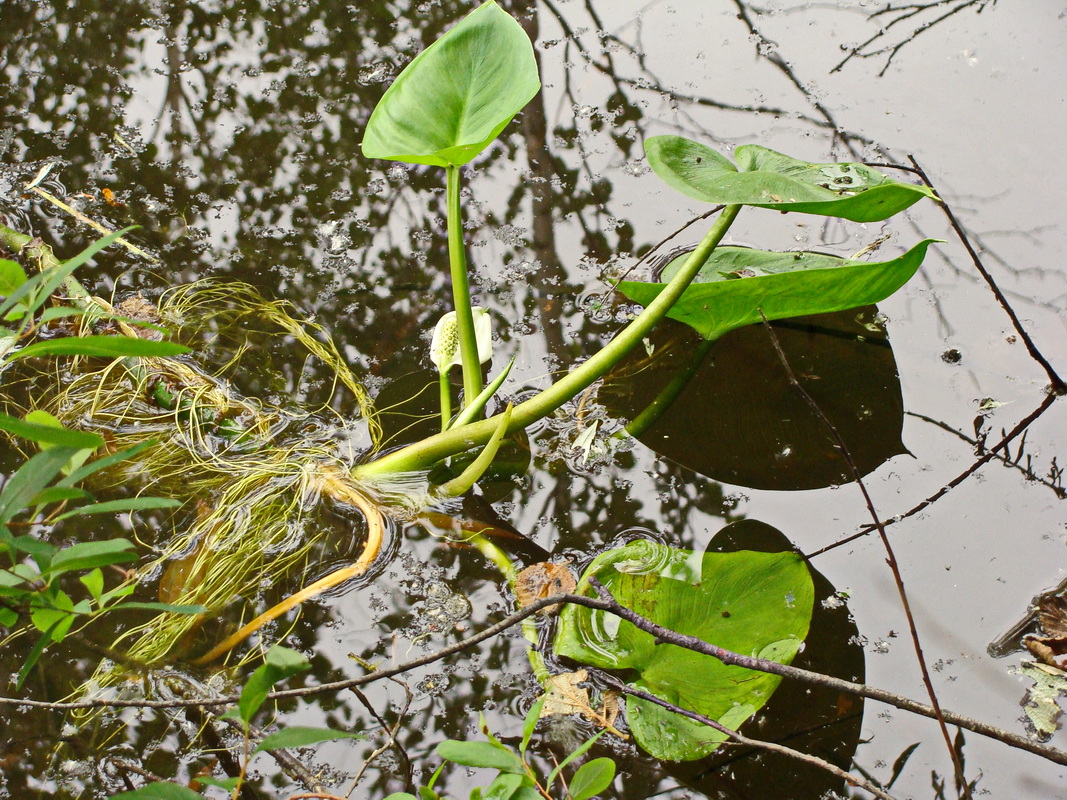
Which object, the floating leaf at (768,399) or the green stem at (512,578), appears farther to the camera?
the floating leaf at (768,399)

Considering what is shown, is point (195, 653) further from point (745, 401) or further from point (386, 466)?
point (745, 401)

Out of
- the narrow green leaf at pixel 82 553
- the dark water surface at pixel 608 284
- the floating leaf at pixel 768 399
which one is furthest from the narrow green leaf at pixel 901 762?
the narrow green leaf at pixel 82 553

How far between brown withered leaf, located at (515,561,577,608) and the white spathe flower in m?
0.42

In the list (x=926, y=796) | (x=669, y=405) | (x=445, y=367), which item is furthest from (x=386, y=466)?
(x=926, y=796)

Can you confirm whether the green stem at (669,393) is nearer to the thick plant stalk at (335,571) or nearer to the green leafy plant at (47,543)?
the thick plant stalk at (335,571)

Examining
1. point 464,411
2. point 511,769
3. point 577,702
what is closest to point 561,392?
point 464,411

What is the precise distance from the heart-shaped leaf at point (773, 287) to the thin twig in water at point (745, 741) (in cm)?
64

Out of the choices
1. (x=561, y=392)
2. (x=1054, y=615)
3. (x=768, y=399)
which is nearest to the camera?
→ (x=1054, y=615)

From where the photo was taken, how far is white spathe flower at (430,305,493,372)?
1.55 m

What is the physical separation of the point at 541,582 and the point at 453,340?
0.52 m

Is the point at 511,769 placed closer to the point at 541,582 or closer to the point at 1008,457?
the point at 541,582

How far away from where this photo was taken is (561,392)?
55.3 inches

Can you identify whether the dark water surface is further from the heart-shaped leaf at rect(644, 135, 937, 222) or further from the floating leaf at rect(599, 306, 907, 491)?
the heart-shaped leaf at rect(644, 135, 937, 222)

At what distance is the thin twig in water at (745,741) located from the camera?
3.11 ft
